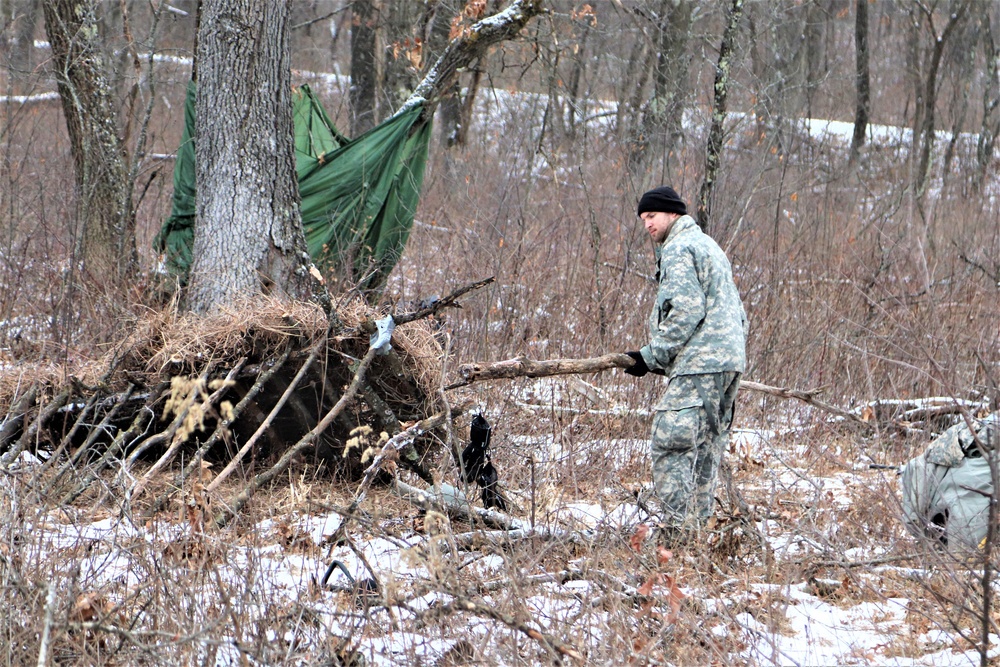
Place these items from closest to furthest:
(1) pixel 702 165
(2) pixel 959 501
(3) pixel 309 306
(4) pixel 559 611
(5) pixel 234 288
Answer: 1. (4) pixel 559 611
2. (2) pixel 959 501
3. (3) pixel 309 306
4. (5) pixel 234 288
5. (1) pixel 702 165

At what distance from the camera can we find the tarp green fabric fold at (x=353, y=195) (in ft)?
25.0

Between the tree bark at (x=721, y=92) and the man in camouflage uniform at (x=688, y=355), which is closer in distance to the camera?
the man in camouflage uniform at (x=688, y=355)

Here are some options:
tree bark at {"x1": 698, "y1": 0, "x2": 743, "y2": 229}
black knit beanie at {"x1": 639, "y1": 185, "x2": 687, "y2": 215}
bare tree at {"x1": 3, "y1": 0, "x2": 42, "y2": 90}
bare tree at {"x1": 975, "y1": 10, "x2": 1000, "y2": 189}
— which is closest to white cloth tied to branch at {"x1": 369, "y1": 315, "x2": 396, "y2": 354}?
black knit beanie at {"x1": 639, "y1": 185, "x2": 687, "y2": 215}

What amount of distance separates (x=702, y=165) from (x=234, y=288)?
→ 5222 mm

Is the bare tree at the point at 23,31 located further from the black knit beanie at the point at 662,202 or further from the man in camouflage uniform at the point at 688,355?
the man in camouflage uniform at the point at 688,355

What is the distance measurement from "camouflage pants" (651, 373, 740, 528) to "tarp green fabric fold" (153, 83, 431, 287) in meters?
3.46

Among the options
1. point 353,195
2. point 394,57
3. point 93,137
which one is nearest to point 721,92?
point 353,195

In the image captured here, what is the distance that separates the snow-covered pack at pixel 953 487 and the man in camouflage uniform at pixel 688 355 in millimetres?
955

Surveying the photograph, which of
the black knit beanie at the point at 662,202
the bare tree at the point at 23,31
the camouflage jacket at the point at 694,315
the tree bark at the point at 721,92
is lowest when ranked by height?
the camouflage jacket at the point at 694,315

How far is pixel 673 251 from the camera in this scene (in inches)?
185

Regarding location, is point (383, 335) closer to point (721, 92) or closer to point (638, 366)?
point (638, 366)

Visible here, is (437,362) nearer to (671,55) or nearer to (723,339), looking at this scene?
(723,339)

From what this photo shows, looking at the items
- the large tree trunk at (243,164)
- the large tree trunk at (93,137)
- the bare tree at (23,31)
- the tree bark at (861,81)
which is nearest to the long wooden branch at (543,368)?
the large tree trunk at (243,164)

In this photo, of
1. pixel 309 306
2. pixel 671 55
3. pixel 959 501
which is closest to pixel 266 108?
pixel 309 306
